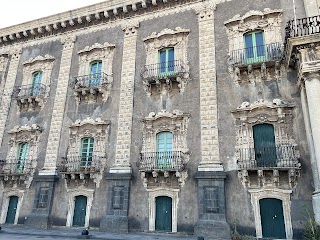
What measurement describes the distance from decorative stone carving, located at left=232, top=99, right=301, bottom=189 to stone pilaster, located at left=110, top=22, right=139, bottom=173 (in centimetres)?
617

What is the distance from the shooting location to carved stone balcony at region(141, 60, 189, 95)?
1554 centimetres

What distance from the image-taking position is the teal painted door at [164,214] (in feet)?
45.3

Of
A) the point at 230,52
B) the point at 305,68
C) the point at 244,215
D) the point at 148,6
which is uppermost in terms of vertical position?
the point at 148,6

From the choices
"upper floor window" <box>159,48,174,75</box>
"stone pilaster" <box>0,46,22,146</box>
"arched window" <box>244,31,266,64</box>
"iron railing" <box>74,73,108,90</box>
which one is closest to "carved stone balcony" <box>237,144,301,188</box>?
"arched window" <box>244,31,266,64</box>

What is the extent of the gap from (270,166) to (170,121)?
5.70m

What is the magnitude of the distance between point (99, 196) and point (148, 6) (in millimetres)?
12742

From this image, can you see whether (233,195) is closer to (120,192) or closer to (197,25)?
(120,192)

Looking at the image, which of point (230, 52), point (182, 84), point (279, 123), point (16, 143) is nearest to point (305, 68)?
point (279, 123)

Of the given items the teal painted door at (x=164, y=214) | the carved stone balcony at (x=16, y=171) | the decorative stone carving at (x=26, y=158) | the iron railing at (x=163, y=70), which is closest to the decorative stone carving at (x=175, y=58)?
the iron railing at (x=163, y=70)

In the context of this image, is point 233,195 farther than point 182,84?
No

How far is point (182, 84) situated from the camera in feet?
51.2

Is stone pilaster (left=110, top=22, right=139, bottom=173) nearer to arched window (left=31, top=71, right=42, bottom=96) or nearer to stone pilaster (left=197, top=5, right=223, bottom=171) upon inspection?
stone pilaster (left=197, top=5, right=223, bottom=171)

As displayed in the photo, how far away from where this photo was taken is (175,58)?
16.4 m

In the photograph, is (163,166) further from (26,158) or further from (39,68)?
(39,68)
